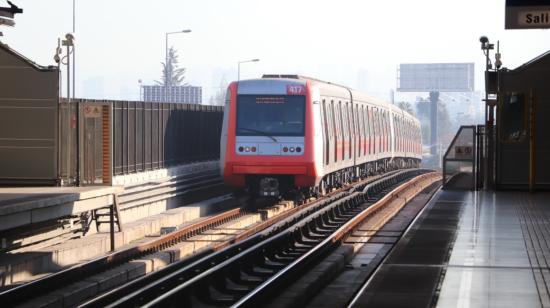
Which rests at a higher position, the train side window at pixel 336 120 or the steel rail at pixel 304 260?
the train side window at pixel 336 120

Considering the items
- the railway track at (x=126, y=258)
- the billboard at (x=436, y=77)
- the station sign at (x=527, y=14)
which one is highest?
the billboard at (x=436, y=77)

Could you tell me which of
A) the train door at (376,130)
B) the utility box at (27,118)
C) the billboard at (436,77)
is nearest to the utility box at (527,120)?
the utility box at (27,118)

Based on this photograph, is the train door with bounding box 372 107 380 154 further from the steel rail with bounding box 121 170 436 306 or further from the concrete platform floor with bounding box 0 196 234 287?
the concrete platform floor with bounding box 0 196 234 287

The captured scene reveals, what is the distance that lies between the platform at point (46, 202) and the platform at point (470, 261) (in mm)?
5040

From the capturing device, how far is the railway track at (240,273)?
41.6ft

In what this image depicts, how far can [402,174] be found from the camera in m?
49.3

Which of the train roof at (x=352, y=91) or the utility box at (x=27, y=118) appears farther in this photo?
the train roof at (x=352, y=91)

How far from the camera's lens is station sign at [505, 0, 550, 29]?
16.4 meters

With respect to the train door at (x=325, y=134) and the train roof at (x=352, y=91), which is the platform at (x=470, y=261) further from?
the train roof at (x=352, y=91)

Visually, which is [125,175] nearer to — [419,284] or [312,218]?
[312,218]

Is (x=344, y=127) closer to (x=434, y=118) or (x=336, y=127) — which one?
(x=336, y=127)

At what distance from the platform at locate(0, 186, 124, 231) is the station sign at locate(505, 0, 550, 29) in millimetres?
7085

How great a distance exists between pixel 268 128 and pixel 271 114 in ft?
1.15

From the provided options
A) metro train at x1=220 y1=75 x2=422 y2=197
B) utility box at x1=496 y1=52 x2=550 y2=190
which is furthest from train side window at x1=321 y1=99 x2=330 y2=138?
utility box at x1=496 y1=52 x2=550 y2=190
